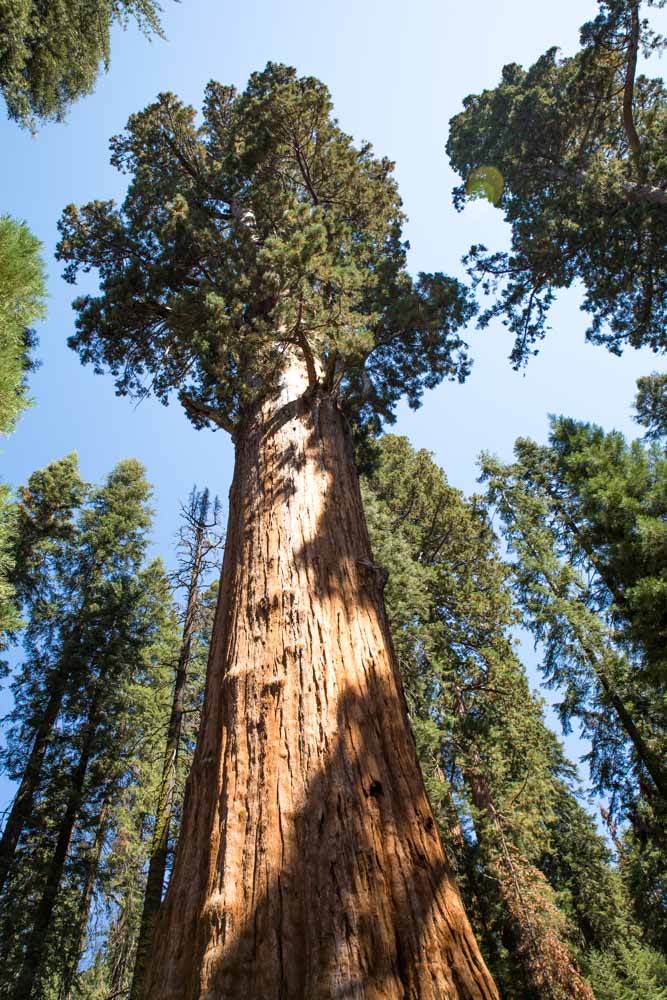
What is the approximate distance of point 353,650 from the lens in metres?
3.01

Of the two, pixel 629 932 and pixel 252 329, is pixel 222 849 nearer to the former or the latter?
pixel 252 329

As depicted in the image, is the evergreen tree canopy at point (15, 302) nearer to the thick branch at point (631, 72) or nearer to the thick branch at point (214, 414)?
the thick branch at point (214, 414)

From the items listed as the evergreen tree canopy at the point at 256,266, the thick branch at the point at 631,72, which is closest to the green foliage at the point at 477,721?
the evergreen tree canopy at the point at 256,266

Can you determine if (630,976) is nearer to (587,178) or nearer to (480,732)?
(480,732)

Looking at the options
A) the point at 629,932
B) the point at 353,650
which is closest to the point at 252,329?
the point at 353,650

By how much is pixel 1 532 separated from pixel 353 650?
2502 millimetres

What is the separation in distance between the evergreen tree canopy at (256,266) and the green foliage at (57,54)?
1.56 metres

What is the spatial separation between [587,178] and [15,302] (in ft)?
34.7

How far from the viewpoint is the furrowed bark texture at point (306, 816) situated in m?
1.93

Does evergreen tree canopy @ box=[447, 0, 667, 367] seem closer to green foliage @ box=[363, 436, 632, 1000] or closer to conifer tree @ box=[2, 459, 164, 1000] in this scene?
green foliage @ box=[363, 436, 632, 1000]

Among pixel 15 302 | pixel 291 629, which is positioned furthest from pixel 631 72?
pixel 291 629

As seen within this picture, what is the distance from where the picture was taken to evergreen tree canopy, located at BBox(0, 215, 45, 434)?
3381mm

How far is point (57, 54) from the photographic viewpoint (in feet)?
21.6

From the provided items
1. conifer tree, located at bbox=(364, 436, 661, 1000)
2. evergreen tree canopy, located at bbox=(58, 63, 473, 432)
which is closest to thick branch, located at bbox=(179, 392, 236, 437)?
evergreen tree canopy, located at bbox=(58, 63, 473, 432)
